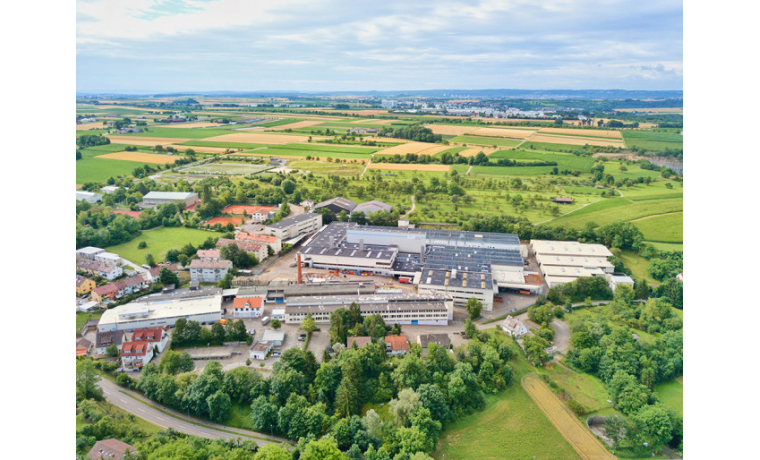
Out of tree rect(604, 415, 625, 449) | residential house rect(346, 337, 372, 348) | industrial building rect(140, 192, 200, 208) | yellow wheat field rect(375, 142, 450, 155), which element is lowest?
Result: tree rect(604, 415, 625, 449)

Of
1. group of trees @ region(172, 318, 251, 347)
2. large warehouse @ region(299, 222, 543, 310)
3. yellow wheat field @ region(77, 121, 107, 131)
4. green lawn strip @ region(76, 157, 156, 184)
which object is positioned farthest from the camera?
yellow wheat field @ region(77, 121, 107, 131)

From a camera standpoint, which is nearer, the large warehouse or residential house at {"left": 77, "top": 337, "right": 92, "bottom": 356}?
residential house at {"left": 77, "top": 337, "right": 92, "bottom": 356}

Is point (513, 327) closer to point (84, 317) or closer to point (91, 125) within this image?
point (84, 317)

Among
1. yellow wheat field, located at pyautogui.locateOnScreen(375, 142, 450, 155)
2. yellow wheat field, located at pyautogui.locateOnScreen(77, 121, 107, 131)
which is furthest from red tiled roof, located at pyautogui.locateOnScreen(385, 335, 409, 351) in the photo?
yellow wheat field, located at pyautogui.locateOnScreen(77, 121, 107, 131)

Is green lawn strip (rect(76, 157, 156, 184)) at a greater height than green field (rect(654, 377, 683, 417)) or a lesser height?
greater

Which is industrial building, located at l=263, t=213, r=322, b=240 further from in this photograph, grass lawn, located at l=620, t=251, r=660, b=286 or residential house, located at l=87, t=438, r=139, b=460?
grass lawn, located at l=620, t=251, r=660, b=286

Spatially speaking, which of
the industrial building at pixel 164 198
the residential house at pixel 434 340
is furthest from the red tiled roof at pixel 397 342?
the industrial building at pixel 164 198

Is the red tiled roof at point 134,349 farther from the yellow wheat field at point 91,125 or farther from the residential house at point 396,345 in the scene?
the yellow wheat field at point 91,125
